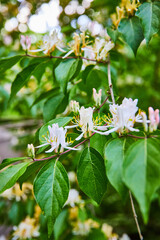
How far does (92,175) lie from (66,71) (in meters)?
0.34

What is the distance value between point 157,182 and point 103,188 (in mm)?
186

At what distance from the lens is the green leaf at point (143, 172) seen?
14.0 inches

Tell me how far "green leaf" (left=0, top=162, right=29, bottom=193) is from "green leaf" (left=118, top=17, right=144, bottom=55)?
0.45 meters

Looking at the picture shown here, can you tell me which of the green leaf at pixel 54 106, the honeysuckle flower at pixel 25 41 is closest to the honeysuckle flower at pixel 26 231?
the green leaf at pixel 54 106

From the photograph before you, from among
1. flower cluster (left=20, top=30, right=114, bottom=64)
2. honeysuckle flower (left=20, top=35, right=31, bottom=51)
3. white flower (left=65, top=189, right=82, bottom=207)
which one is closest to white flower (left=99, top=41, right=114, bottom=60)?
flower cluster (left=20, top=30, right=114, bottom=64)

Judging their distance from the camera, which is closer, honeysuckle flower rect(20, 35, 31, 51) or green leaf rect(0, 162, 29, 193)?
green leaf rect(0, 162, 29, 193)

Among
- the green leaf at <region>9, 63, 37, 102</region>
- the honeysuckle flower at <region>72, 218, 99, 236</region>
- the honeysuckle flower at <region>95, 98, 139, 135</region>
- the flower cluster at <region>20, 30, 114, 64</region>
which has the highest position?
the flower cluster at <region>20, 30, 114, 64</region>

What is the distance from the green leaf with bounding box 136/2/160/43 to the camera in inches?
24.5

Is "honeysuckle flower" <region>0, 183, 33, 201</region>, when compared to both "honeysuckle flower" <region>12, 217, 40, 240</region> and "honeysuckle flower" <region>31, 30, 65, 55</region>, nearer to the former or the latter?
"honeysuckle flower" <region>12, 217, 40, 240</region>

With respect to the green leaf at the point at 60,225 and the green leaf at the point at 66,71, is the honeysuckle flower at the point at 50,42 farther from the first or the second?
the green leaf at the point at 60,225

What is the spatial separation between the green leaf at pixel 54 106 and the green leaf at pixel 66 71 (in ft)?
0.50

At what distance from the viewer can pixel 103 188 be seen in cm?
53

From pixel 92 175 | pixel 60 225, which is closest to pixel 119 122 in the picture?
pixel 92 175

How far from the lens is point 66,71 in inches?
28.2
